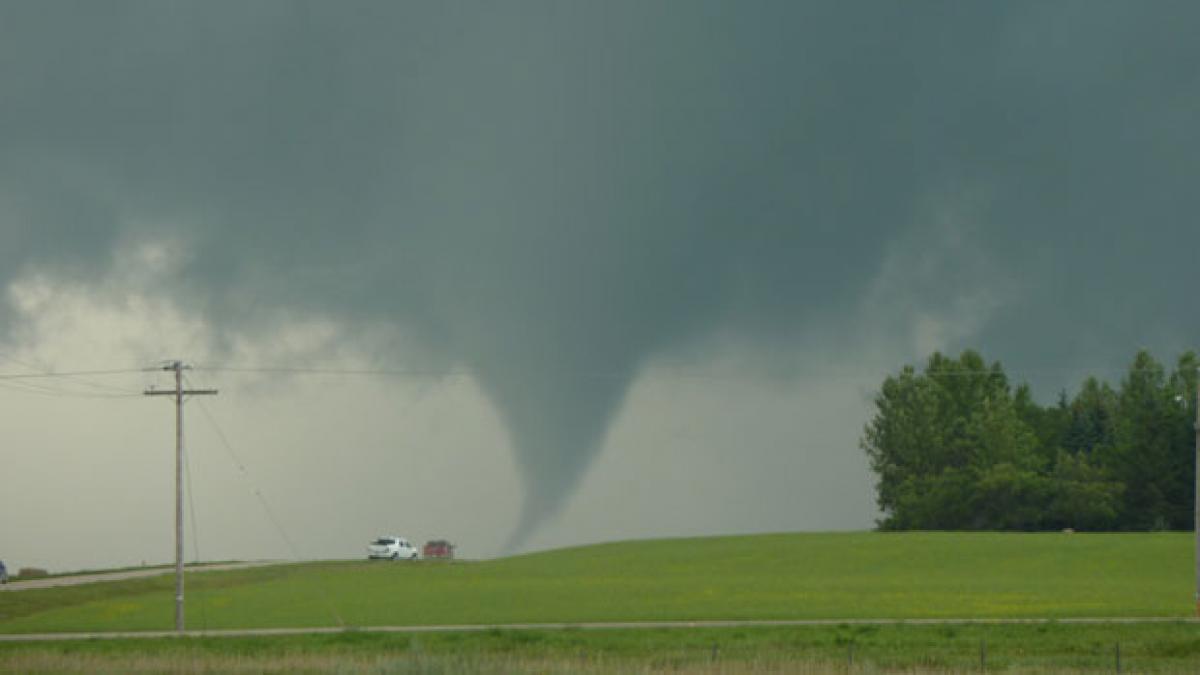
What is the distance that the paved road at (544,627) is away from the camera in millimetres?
56562

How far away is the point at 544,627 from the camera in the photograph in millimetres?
58344

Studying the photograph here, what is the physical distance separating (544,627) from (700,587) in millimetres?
23875

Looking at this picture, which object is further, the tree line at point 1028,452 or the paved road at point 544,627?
the tree line at point 1028,452

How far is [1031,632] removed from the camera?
5444 centimetres

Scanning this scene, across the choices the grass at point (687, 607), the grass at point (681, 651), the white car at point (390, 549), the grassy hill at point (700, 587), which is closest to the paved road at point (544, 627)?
the grass at point (687, 607)

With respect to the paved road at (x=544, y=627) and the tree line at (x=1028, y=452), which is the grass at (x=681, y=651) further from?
the tree line at (x=1028, y=452)

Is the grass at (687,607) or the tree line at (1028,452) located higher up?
the tree line at (1028,452)

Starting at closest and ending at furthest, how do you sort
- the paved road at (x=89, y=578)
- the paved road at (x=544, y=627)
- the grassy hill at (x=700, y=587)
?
the paved road at (x=544, y=627) → the grassy hill at (x=700, y=587) → the paved road at (x=89, y=578)

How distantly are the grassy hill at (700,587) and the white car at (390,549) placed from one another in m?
6.76

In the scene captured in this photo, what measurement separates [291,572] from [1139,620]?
196 feet

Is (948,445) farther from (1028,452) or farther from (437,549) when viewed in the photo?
(437,549)

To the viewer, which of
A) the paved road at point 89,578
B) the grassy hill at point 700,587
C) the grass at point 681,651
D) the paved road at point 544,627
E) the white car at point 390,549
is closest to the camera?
the grass at point 681,651

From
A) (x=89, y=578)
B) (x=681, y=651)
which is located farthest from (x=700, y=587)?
(x=89, y=578)

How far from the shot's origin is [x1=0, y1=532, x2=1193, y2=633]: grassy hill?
6562cm
